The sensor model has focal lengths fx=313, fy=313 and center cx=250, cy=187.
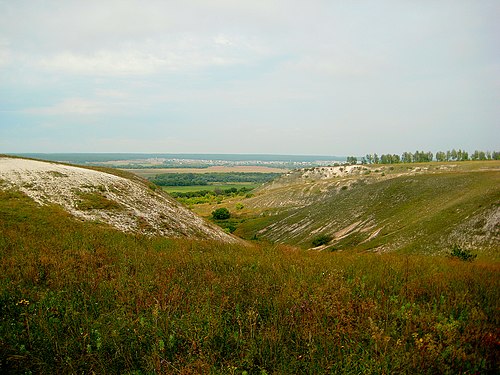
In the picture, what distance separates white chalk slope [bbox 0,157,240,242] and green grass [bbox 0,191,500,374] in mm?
14604

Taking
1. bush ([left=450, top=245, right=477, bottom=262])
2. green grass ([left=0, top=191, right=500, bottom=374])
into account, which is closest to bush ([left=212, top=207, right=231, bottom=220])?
bush ([left=450, top=245, right=477, bottom=262])

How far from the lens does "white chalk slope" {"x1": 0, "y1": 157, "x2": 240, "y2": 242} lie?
902 inches

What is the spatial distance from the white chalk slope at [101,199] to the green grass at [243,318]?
14.6 metres

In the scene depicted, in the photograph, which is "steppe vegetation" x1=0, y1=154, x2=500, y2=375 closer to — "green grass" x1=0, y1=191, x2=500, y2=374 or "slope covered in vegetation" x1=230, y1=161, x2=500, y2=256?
"green grass" x1=0, y1=191, x2=500, y2=374

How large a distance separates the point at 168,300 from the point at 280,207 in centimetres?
14291

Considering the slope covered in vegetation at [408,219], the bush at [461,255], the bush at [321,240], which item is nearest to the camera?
the bush at [461,255]

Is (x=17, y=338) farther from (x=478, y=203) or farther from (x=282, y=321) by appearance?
(x=478, y=203)

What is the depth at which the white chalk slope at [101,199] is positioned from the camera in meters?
22.9

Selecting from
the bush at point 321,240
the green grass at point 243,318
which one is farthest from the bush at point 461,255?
the bush at point 321,240

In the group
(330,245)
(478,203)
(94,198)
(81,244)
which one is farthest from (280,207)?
(81,244)

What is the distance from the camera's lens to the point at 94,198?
82.0 ft

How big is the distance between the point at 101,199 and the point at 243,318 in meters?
22.4

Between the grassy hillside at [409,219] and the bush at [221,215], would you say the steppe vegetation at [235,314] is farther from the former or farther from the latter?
the bush at [221,215]

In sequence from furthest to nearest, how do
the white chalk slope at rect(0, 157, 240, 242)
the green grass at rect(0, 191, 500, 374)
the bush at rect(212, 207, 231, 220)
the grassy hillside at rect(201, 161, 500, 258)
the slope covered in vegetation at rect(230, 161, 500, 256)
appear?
the bush at rect(212, 207, 231, 220) → the slope covered in vegetation at rect(230, 161, 500, 256) → the grassy hillside at rect(201, 161, 500, 258) → the white chalk slope at rect(0, 157, 240, 242) → the green grass at rect(0, 191, 500, 374)
